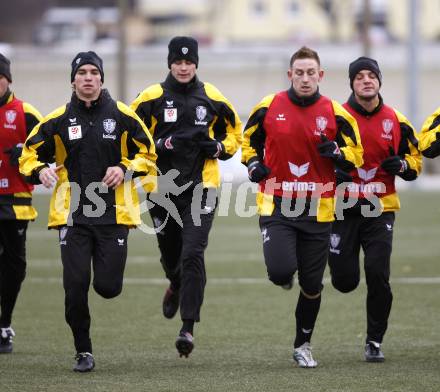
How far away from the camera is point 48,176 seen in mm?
8570

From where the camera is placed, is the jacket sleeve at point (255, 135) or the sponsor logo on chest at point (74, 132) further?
the jacket sleeve at point (255, 135)

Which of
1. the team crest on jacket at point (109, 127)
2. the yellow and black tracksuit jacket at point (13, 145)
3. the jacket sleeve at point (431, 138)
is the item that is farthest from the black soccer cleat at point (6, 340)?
the jacket sleeve at point (431, 138)

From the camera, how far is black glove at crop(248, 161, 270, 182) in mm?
8891

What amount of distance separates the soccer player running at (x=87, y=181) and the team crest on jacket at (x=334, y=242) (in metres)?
Result: 1.64

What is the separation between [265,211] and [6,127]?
92.4 inches

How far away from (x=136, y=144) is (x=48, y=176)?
73 centimetres

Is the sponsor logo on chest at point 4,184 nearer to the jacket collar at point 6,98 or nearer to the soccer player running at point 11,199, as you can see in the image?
the soccer player running at point 11,199

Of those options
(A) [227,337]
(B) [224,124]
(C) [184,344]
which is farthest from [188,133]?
(A) [227,337]

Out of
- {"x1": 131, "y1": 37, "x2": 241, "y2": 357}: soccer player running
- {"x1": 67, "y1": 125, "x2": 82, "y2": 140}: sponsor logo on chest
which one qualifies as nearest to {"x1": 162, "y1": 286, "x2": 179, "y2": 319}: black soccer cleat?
{"x1": 131, "y1": 37, "x2": 241, "y2": 357}: soccer player running

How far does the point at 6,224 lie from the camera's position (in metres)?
9.85

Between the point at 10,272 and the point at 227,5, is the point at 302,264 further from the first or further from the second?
the point at 227,5

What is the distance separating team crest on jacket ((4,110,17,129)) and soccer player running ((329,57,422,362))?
2.75m

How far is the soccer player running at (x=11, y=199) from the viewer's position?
32.3 ft

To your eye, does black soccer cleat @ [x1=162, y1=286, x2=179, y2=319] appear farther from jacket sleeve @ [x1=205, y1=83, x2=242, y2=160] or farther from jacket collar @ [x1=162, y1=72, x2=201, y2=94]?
jacket collar @ [x1=162, y1=72, x2=201, y2=94]
